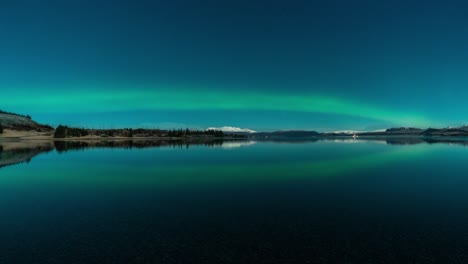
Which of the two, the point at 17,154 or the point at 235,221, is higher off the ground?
the point at 17,154

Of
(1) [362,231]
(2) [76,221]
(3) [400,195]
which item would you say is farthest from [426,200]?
(2) [76,221]

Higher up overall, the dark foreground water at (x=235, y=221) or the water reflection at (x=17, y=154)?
the water reflection at (x=17, y=154)

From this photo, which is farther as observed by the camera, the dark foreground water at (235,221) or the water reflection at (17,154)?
the water reflection at (17,154)

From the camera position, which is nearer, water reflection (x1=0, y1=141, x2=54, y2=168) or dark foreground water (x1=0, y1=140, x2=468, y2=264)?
dark foreground water (x1=0, y1=140, x2=468, y2=264)

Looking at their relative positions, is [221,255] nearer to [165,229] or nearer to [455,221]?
[165,229]

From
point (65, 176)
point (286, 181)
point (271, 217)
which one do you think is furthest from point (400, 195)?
point (65, 176)

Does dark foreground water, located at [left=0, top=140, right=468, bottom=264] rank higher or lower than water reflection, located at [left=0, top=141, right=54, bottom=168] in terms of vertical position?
lower

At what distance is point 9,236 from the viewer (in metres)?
19.1

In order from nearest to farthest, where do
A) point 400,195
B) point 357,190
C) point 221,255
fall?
1. point 221,255
2. point 400,195
3. point 357,190

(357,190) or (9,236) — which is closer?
(9,236)

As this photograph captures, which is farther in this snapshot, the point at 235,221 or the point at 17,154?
the point at 17,154

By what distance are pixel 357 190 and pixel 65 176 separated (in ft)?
128

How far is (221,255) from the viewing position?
52.7ft

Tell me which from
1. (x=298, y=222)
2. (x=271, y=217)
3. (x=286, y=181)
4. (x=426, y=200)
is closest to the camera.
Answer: (x=298, y=222)
